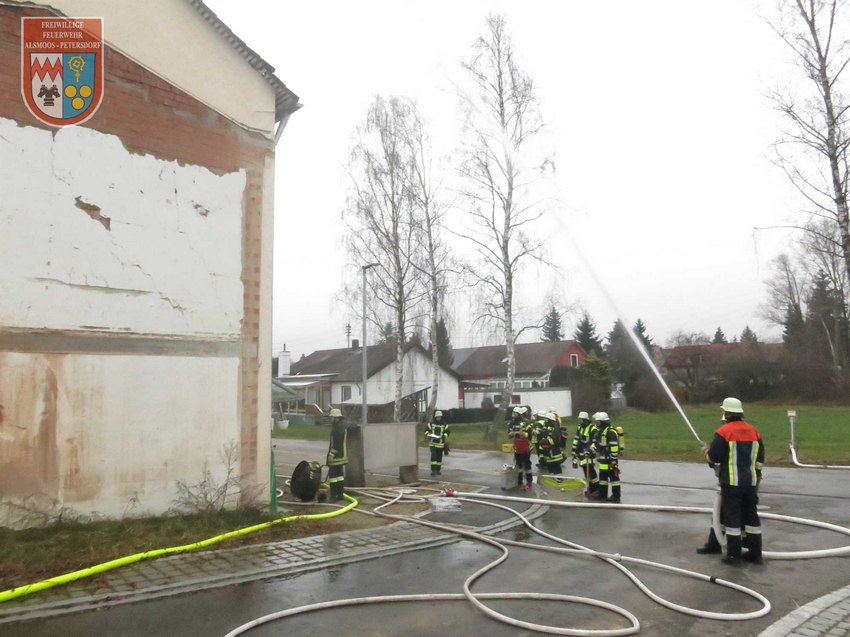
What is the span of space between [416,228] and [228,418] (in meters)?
21.2

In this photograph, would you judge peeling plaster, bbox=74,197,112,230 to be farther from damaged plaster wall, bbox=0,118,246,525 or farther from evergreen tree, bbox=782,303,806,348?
evergreen tree, bbox=782,303,806,348

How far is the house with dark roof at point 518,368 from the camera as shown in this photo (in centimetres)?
5335

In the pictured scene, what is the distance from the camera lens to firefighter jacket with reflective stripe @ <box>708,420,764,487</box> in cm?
698

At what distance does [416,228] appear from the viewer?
29.7 meters

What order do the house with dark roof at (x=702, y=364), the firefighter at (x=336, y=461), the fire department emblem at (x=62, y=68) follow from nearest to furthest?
the fire department emblem at (x=62, y=68), the firefighter at (x=336, y=461), the house with dark roof at (x=702, y=364)

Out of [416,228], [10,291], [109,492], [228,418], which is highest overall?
[416,228]

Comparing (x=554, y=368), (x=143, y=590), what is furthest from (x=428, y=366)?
(x=143, y=590)

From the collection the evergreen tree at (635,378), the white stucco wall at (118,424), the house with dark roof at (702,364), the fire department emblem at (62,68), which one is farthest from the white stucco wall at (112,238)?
the house with dark roof at (702,364)

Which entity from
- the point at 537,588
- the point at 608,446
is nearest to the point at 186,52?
the point at 537,588

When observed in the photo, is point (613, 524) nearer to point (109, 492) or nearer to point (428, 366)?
point (109, 492)

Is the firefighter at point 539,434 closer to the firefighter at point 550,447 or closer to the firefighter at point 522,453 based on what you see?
the firefighter at point 550,447

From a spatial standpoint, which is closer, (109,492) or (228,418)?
(109,492)

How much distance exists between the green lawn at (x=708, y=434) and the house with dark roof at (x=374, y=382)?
6.31m

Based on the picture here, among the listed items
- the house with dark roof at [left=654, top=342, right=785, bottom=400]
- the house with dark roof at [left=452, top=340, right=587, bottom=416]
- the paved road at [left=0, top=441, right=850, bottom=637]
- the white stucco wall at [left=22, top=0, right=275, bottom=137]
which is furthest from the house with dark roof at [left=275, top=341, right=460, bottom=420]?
the paved road at [left=0, top=441, right=850, bottom=637]
